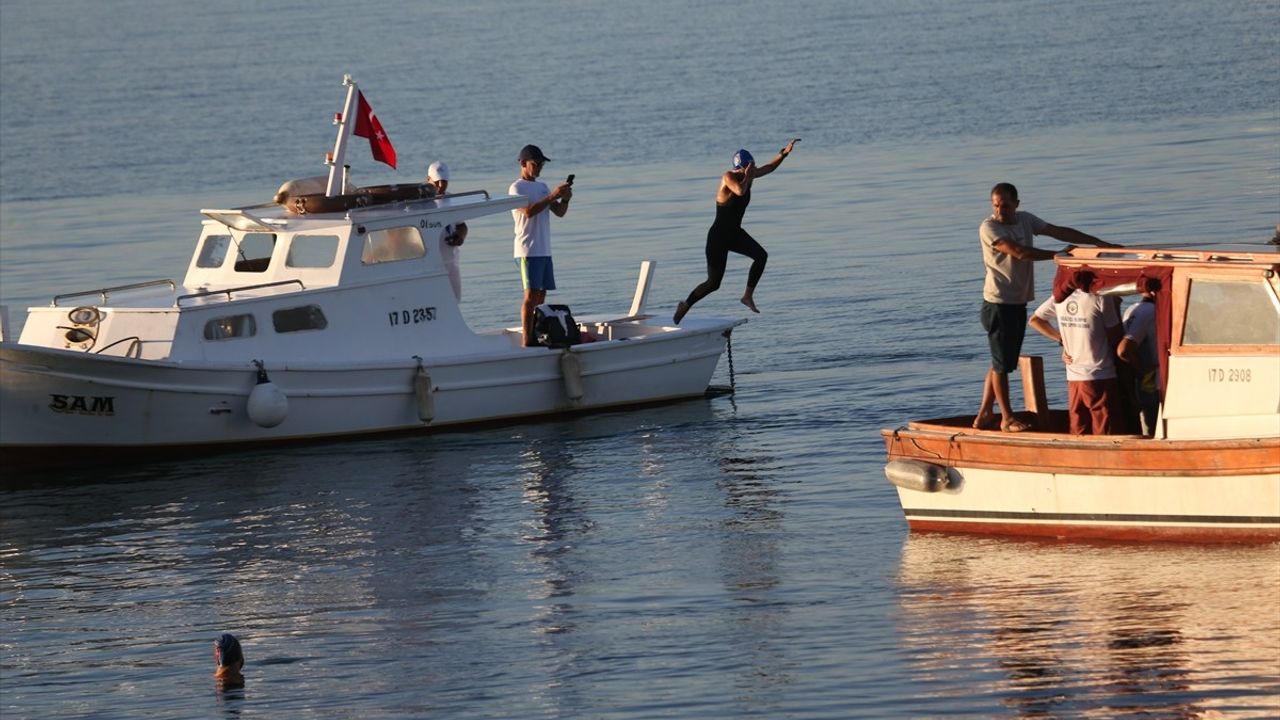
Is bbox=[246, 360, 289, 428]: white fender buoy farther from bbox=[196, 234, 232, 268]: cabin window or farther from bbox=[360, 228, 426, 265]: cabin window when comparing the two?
bbox=[196, 234, 232, 268]: cabin window

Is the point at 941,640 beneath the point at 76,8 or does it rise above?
beneath

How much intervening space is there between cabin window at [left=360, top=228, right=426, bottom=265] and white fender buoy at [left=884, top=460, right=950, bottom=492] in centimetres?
747

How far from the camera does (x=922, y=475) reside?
1534cm

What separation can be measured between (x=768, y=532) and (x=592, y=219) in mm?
22237

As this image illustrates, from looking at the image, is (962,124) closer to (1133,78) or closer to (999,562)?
(1133,78)

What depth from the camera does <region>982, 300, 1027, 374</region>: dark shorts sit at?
15422 mm

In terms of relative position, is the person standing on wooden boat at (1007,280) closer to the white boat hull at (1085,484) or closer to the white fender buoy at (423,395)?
the white boat hull at (1085,484)

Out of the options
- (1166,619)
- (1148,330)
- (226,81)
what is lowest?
(1166,619)

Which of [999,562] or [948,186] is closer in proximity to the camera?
[999,562]

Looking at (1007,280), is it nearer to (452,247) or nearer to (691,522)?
(691,522)

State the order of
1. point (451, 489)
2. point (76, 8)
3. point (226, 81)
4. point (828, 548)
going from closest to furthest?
point (828, 548), point (451, 489), point (226, 81), point (76, 8)

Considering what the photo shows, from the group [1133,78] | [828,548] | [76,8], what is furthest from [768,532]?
[76,8]

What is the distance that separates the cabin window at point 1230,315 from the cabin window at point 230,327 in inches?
387

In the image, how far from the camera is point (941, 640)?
12867 millimetres
